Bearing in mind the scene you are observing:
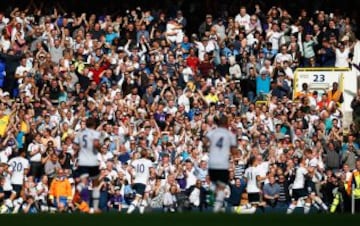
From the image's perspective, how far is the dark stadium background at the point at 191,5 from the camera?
34.2m

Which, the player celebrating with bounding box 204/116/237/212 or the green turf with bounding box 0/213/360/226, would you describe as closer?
the green turf with bounding box 0/213/360/226

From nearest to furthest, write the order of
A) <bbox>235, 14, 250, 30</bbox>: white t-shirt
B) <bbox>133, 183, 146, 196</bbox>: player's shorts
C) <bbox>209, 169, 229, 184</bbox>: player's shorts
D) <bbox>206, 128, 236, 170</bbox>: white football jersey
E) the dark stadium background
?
<bbox>206, 128, 236, 170</bbox>: white football jersey < <bbox>209, 169, 229, 184</bbox>: player's shorts < <bbox>133, 183, 146, 196</bbox>: player's shorts < <bbox>235, 14, 250, 30</bbox>: white t-shirt < the dark stadium background

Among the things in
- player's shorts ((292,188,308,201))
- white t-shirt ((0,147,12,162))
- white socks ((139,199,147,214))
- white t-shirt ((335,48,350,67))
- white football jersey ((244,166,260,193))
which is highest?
white t-shirt ((335,48,350,67))

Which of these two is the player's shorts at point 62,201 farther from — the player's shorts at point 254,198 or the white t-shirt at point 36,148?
the player's shorts at point 254,198

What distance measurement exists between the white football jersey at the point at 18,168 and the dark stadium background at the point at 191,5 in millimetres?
6456

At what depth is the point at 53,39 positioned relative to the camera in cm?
3297

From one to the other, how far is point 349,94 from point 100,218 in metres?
13.4

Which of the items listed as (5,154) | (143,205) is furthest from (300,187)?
(5,154)

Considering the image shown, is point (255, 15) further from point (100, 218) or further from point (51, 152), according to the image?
point (100, 218)

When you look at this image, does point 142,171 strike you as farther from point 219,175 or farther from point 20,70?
point 219,175

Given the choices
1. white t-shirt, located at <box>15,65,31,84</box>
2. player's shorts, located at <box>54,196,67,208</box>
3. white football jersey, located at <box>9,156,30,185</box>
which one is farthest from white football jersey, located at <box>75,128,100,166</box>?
white t-shirt, located at <box>15,65,31,84</box>

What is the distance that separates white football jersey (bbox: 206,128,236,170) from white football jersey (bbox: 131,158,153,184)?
652 centimetres

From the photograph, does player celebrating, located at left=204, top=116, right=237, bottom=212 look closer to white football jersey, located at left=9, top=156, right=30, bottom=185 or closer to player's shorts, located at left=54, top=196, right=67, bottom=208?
player's shorts, located at left=54, top=196, right=67, bottom=208

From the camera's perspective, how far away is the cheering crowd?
2875cm
